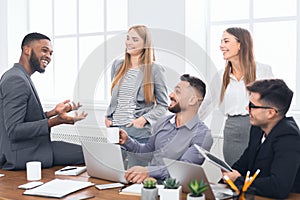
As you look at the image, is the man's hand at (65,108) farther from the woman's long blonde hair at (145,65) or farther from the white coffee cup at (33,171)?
the white coffee cup at (33,171)

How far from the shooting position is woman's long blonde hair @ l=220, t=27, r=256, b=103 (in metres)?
3.05

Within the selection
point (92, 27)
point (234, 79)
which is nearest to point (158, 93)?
point (234, 79)

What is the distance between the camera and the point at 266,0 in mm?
3602

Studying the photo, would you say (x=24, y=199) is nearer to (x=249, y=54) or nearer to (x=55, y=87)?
(x=249, y=54)

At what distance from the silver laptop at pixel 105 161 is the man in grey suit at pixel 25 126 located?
0.29 meters

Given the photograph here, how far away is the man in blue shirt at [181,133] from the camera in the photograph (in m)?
2.20

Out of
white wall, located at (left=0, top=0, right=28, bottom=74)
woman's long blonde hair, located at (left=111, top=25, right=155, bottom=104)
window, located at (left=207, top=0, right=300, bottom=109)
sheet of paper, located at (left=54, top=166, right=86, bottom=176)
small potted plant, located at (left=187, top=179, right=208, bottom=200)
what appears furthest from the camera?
white wall, located at (left=0, top=0, right=28, bottom=74)

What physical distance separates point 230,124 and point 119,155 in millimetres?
1137

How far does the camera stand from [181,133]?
7.44 ft

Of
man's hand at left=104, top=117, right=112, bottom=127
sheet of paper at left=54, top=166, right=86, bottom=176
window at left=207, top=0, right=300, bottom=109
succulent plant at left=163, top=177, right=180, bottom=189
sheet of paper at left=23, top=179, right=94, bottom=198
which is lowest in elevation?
sheet of paper at left=23, top=179, right=94, bottom=198

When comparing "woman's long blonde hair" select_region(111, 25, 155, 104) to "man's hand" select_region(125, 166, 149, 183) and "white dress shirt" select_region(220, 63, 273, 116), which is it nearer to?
"man's hand" select_region(125, 166, 149, 183)

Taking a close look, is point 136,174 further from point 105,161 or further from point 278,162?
point 278,162

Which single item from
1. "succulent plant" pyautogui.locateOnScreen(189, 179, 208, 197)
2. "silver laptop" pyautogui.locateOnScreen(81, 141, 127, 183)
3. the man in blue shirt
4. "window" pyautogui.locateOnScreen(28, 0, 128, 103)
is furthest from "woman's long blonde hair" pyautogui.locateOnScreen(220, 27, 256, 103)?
"window" pyautogui.locateOnScreen(28, 0, 128, 103)

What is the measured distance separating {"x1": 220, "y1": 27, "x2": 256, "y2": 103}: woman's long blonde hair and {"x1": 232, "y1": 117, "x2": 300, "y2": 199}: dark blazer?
88 cm
